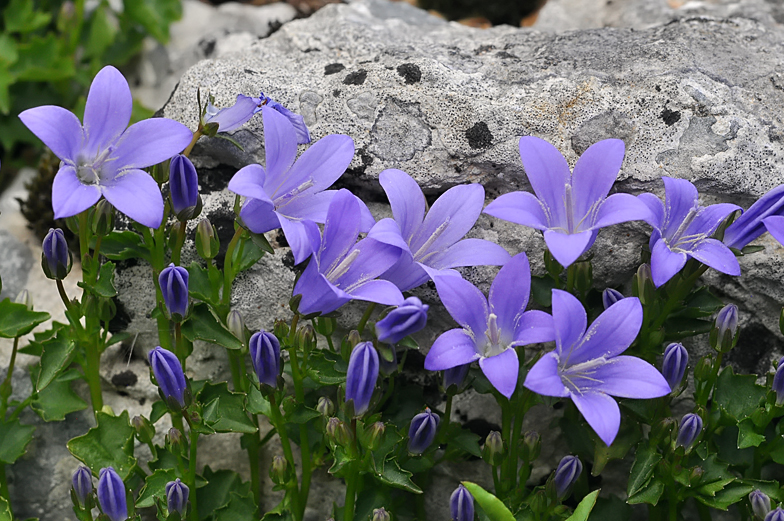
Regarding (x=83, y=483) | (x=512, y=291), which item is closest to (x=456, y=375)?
(x=512, y=291)

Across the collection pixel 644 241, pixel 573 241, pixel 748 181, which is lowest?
pixel 644 241

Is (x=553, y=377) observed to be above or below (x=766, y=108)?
below

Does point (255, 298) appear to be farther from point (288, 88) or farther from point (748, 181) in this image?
point (748, 181)

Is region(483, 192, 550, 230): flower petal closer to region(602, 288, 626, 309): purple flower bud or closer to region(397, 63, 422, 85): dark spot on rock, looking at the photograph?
region(602, 288, 626, 309): purple flower bud

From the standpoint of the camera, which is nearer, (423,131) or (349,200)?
(349,200)

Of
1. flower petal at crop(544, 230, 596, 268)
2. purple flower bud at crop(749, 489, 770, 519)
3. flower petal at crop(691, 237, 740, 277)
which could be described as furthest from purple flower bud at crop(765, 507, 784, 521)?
flower petal at crop(544, 230, 596, 268)

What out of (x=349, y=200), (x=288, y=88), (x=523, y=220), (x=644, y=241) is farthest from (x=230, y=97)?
(x=644, y=241)

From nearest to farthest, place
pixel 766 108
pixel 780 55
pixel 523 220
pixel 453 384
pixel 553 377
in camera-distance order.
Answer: pixel 553 377 → pixel 523 220 → pixel 453 384 → pixel 766 108 → pixel 780 55

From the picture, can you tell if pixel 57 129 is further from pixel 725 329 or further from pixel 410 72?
pixel 725 329
